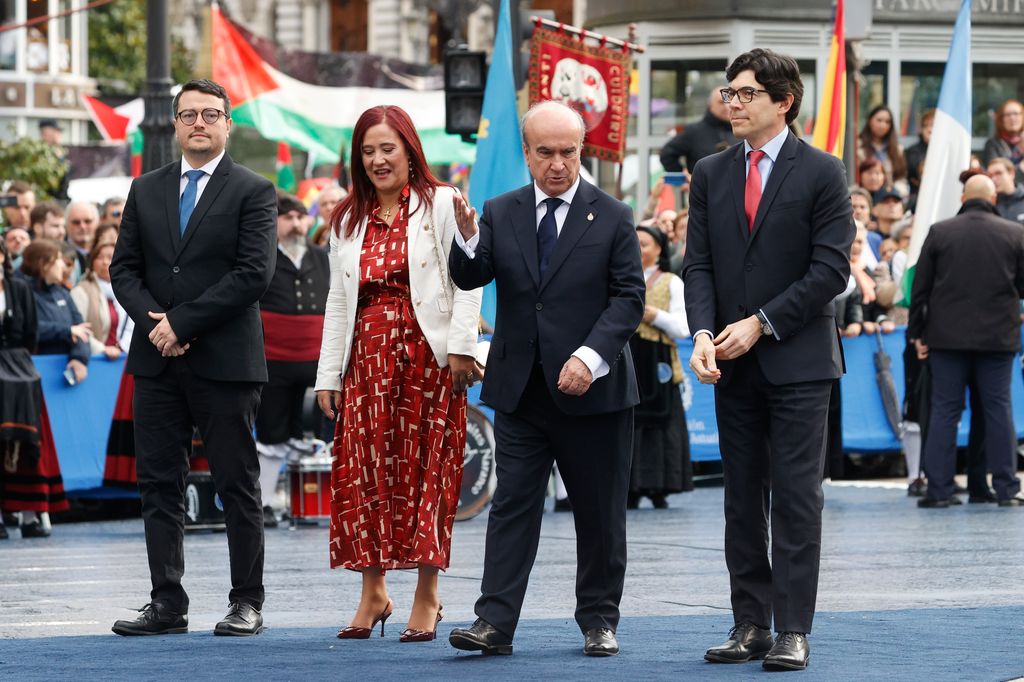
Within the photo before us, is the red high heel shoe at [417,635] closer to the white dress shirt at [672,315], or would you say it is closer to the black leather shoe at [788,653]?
the black leather shoe at [788,653]

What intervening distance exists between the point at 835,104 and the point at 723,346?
36.1ft

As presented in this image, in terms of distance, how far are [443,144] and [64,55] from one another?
1247 inches

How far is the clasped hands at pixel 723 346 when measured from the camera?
7.00 m

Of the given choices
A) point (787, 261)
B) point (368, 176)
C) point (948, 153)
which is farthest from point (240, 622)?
point (948, 153)

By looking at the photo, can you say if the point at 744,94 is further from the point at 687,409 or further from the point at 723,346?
the point at 687,409

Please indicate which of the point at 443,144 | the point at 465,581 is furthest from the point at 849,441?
the point at 443,144

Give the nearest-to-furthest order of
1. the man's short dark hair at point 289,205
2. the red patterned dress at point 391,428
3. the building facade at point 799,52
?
the red patterned dress at point 391,428
the man's short dark hair at point 289,205
the building facade at point 799,52

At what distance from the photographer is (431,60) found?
8331 centimetres

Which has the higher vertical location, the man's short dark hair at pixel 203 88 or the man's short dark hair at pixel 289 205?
the man's short dark hair at pixel 203 88

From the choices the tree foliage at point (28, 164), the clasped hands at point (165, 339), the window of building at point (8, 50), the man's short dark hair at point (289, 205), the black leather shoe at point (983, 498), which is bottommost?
the black leather shoe at point (983, 498)

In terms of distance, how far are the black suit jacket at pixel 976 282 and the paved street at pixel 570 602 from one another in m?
1.16

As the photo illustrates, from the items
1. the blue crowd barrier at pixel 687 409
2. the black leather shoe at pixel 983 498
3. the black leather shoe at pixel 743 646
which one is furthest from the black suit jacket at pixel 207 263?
the black leather shoe at pixel 983 498

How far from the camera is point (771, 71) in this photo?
7113 mm

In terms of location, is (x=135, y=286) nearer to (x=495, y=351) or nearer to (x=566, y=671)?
(x=495, y=351)
